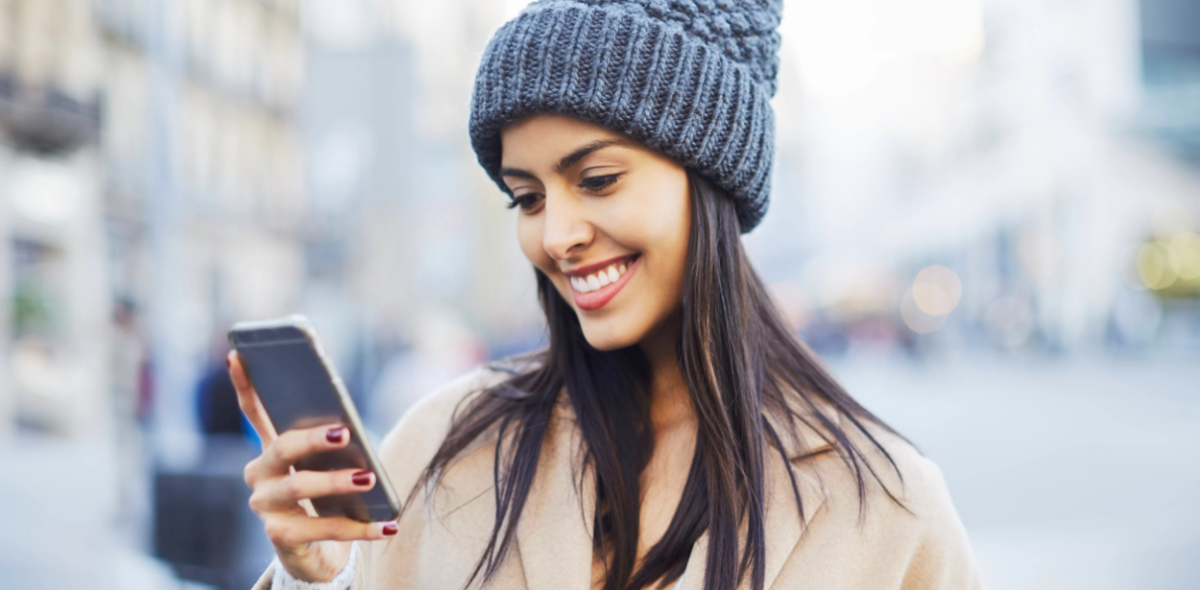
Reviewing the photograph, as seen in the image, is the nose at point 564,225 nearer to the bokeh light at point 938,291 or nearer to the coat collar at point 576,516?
the coat collar at point 576,516

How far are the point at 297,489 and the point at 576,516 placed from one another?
0.70 meters

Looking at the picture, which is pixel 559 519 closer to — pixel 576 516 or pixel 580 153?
pixel 576 516

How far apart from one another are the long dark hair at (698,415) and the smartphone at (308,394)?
0.57m

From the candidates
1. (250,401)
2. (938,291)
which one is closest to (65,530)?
(250,401)

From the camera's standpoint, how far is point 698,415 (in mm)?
1865

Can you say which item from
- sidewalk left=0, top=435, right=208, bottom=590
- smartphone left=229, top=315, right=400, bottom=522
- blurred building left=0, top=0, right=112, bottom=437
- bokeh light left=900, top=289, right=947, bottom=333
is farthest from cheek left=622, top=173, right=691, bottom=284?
bokeh light left=900, top=289, right=947, bottom=333

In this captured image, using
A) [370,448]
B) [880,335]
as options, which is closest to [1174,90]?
[880,335]

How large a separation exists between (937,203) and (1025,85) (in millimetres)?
13335

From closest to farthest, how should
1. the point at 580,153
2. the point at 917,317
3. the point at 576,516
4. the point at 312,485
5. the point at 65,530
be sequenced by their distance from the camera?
1. the point at 312,485
2. the point at 580,153
3. the point at 576,516
4. the point at 65,530
5. the point at 917,317

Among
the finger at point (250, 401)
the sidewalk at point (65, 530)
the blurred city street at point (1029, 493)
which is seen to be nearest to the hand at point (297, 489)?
the finger at point (250, 401)

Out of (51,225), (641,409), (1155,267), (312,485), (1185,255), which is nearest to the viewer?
(312,485)

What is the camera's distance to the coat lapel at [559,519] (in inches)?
66.7

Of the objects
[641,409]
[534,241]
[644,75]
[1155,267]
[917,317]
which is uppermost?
[644,75]

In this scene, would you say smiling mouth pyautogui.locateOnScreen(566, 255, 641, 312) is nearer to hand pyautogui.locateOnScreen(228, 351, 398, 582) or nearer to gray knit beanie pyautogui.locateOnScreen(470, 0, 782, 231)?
gray knit beanie pyautogui.locateOnScreen(470, 0, 782, 231)
